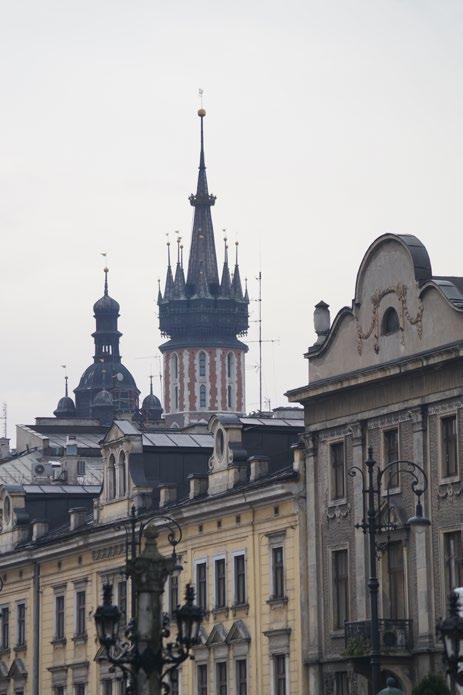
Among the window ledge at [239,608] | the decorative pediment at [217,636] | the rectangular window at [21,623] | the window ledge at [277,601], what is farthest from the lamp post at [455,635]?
the rectangular window at [21,623]

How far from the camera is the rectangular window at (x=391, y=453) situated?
235 feet

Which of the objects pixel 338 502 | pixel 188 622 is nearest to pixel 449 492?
pixel 338 502

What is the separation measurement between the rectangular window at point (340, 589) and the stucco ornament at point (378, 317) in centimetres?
657

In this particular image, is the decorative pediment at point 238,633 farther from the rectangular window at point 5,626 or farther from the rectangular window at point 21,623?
the rectangular window at point 5,626

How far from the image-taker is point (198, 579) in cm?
8425

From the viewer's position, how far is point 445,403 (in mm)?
69125

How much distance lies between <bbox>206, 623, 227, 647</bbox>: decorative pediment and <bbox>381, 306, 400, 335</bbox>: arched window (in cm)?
1393

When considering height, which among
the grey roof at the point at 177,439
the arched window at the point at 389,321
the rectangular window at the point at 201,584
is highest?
the grey roof at the point at 177,439

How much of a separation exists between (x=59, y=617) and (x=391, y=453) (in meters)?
26.8

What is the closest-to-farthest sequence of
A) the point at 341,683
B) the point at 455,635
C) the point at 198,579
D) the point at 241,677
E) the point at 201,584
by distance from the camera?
1. the point at 455,635
2. the point at 341,683
3. the point at 241,677
4. the point at 201,584
5. the point at 198,579

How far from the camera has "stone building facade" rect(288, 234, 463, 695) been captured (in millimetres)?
69062

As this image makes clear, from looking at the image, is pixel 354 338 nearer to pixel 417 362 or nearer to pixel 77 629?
pixel 417 362

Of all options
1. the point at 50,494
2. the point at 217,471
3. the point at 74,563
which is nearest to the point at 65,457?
the point at 50,494

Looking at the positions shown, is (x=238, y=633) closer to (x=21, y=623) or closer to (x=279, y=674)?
(x=279, y=674)
